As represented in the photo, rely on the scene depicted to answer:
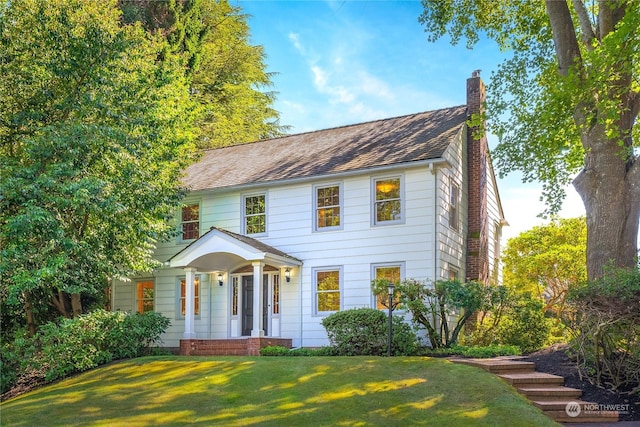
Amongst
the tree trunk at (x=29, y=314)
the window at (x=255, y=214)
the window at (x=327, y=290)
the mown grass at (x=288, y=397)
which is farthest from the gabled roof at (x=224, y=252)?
the tree trunk at (x=29, y=314)

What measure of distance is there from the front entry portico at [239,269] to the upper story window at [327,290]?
73 centimetres

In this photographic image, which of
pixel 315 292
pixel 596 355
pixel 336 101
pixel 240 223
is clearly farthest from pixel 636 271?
pixel 240 223

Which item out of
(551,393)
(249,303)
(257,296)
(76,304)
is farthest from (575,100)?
(76,304)

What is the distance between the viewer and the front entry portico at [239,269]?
15305 mm

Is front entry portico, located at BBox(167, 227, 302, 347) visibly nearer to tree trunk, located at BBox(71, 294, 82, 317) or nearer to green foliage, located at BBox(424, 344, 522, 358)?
tree trunk, located at BBox(71, 294, 82, 317)

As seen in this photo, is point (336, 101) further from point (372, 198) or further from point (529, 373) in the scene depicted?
point (529, 373)

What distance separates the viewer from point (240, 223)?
1756 cm

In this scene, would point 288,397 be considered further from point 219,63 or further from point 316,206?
point 219,63

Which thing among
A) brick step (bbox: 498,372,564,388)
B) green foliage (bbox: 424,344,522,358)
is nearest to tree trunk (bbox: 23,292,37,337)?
green foliage (bbox: 424,344,522,358)

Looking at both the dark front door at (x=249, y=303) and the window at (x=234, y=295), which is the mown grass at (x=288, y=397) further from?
the window at (x=234, y=295)

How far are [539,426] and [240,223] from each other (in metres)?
11.4

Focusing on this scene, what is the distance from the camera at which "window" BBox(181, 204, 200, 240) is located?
1855 cm

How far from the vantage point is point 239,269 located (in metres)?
17.2

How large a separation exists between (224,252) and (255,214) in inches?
80.8
